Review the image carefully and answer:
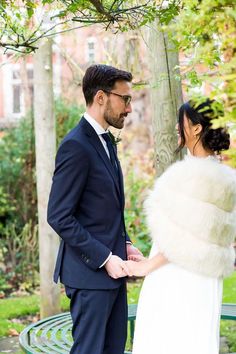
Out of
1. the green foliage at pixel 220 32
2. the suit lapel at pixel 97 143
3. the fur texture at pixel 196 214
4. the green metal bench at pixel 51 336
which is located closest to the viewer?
the green foliage at pixel 220 32

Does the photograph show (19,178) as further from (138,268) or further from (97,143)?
(138,268)

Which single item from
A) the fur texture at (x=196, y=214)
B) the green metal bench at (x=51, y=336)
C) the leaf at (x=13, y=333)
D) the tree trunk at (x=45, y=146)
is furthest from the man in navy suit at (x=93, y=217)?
the tree trunk at (x=45, y=146)

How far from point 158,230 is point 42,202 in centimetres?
352

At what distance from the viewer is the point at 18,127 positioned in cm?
1012

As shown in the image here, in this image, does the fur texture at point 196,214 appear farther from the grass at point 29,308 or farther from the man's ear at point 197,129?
the grass at point 29,308

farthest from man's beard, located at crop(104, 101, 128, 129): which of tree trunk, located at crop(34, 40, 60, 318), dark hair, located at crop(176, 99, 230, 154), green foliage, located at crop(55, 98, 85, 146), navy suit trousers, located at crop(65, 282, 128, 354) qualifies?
green foliage, located at crop(55, 98, 85, 146)

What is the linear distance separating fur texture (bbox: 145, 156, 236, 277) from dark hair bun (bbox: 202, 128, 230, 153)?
0.07m

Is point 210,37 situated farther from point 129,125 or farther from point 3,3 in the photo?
point 129,125

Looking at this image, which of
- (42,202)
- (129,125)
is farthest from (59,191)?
(129,125)

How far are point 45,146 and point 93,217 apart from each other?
3378 mm

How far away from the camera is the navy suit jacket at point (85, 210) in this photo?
329 cm

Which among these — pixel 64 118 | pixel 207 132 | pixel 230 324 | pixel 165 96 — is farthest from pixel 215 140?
pixel 64 118

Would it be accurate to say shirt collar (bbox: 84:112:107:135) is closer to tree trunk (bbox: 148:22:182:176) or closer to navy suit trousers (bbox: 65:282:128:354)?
navy suit trousers (bbox: 65:282:128:354)

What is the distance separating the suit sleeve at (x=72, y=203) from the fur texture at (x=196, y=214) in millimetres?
298
